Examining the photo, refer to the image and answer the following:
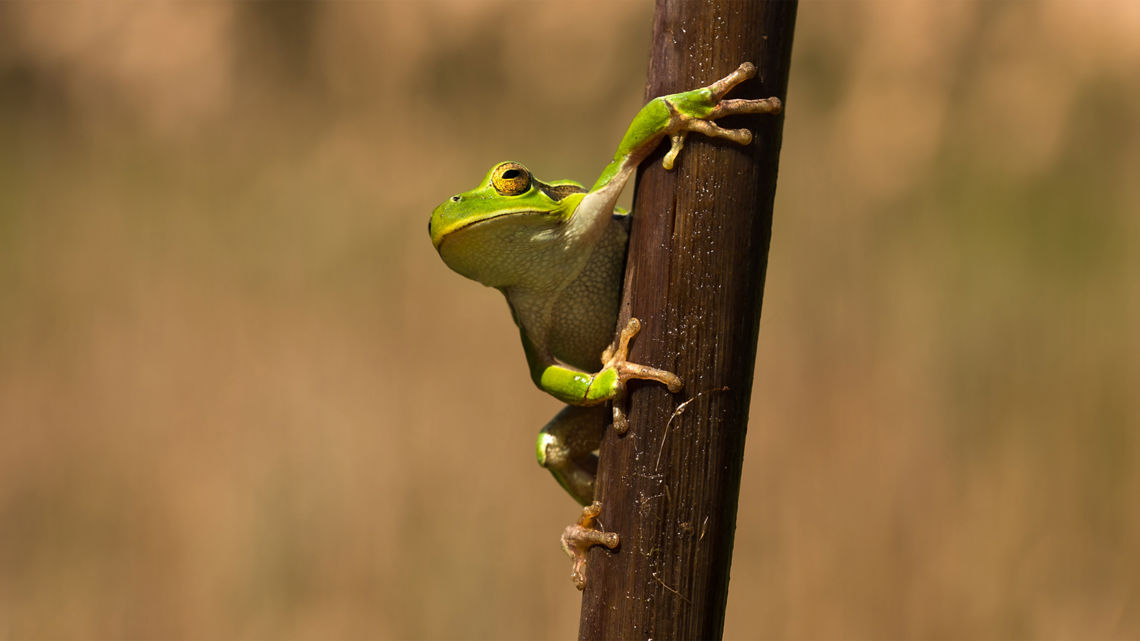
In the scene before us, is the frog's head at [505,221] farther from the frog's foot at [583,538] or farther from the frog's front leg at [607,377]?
the frog's foot at [583,538]

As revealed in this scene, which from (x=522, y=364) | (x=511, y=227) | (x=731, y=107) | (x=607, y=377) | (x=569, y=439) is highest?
(x=731, y=107)

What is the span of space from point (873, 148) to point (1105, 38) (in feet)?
3.81

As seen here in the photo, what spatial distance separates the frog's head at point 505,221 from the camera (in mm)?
2086

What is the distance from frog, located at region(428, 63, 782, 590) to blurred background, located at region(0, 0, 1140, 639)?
58.0 inches

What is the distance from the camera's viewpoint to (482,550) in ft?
12.5

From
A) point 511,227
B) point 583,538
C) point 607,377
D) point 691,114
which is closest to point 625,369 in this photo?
point 607,377

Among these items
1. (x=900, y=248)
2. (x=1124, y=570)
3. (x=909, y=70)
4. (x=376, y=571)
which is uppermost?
(x=909, y=70)

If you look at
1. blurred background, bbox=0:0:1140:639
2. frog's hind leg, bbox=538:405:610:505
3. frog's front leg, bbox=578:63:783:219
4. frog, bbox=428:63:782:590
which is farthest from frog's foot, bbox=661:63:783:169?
blurred background, bbox=0:0:1140:639

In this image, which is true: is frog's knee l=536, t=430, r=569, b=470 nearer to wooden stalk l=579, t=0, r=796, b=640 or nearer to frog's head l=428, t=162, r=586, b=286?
frog's head l=428, t=162, r=586, b=286

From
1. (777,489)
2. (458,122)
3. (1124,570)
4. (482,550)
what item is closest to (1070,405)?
(1124,570)

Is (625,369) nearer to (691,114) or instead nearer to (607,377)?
(607,377)

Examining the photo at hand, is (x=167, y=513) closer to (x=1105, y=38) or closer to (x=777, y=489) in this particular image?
(x=777, y=489)

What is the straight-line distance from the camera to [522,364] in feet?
14.2

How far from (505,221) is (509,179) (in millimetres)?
93
